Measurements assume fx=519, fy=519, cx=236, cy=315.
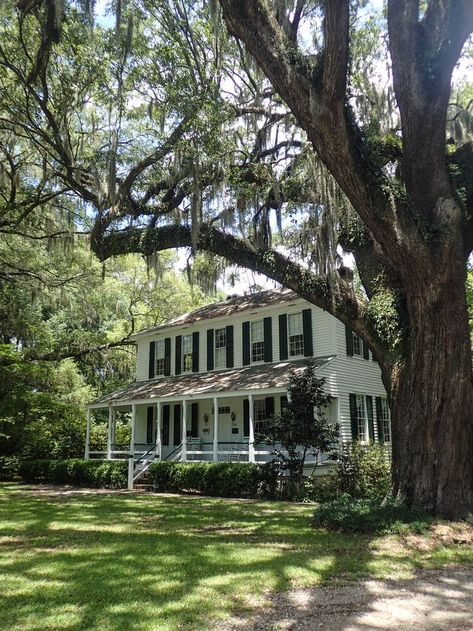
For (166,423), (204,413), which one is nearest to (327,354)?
(204,413)

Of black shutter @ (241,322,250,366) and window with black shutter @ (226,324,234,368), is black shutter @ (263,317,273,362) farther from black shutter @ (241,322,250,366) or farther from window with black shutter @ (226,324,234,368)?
window with black shutter @ (226,324,234,368)

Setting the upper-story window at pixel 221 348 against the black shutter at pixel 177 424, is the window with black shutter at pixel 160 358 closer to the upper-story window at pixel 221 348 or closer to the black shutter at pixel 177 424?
the black shutter at pixel 177 424

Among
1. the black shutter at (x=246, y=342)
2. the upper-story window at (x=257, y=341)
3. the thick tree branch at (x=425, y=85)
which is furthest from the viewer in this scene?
the black shutter at (x=246, y=342)

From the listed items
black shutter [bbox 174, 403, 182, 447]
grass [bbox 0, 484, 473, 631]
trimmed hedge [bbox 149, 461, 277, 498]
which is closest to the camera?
grass [bbox 0, 484, 473, 631]

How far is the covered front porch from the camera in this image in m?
15.7

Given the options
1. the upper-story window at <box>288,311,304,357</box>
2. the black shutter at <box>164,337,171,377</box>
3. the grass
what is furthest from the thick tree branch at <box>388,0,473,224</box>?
the black shutter at <box>164,337,171,377</box>

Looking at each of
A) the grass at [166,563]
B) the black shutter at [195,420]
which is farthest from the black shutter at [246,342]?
the grass at [166,563]

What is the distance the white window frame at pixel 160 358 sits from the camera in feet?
70.0

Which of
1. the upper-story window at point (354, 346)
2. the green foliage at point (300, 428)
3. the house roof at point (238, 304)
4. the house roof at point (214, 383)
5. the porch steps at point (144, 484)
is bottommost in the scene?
the porch steps at point (144, 484)

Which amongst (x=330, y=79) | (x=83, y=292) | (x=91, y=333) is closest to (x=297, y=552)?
(x=330, y=79)

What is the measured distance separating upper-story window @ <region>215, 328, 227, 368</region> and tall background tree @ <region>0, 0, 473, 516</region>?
475 centimetres

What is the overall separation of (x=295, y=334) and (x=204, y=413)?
4770 millimetres

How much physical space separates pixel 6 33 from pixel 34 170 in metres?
5.01

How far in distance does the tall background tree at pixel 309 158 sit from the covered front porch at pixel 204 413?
386 centimetres
